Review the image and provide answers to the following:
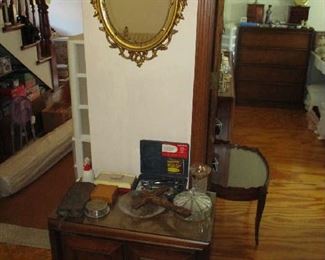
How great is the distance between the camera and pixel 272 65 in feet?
14.8

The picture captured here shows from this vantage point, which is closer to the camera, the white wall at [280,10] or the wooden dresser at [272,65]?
the wooden dresser at [272,65]

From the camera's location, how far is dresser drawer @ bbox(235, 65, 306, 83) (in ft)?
14.8

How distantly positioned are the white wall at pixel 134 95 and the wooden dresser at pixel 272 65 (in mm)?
3272

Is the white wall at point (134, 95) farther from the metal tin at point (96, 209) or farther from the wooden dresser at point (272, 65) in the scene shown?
the wooden dresser at point (272, 65)

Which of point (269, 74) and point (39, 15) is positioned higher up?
point (39, 15)

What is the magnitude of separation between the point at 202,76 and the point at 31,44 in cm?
245

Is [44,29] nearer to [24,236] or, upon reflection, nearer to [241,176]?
[24,236]

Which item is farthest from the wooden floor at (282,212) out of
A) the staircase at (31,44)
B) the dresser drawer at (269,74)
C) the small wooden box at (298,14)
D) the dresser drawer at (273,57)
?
the staircase at (31,44)

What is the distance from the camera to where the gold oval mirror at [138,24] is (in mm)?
1353

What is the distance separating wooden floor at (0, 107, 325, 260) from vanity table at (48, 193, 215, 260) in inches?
33.2

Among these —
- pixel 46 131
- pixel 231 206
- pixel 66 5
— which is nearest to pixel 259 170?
pixel 231 206

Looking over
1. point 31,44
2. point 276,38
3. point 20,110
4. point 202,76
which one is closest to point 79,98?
point 202,76

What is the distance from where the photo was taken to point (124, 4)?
138 cm

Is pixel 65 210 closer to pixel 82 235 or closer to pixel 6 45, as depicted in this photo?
pixel 82 235
